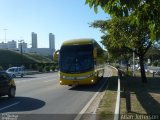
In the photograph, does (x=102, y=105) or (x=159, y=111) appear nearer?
(x=159, y=111)

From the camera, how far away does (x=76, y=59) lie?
1077 inches

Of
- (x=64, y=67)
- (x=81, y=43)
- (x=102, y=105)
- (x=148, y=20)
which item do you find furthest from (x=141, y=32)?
(x=148, y=20)

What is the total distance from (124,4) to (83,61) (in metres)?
21.7

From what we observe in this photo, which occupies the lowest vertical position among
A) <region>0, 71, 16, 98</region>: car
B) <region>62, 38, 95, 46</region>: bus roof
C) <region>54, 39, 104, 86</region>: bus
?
<region>0, 71, 16, 98</region>: car

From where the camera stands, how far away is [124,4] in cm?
584

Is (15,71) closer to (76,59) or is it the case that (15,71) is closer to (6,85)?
(76,59)

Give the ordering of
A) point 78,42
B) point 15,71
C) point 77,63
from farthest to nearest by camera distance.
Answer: point 15,71 < point 78,42 < point 77,63

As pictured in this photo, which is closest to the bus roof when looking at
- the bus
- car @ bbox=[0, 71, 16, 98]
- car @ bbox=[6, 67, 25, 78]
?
the bus

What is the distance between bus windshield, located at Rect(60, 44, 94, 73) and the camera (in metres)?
27.2

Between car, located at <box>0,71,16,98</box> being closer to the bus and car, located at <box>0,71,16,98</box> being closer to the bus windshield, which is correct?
the bus

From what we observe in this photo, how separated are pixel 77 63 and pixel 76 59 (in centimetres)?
30

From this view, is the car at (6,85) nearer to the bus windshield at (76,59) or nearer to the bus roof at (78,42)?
the bus windshield at (76,59)

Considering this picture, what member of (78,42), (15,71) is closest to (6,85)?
(78,42)

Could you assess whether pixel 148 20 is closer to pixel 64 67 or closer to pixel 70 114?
pixel 70 114
